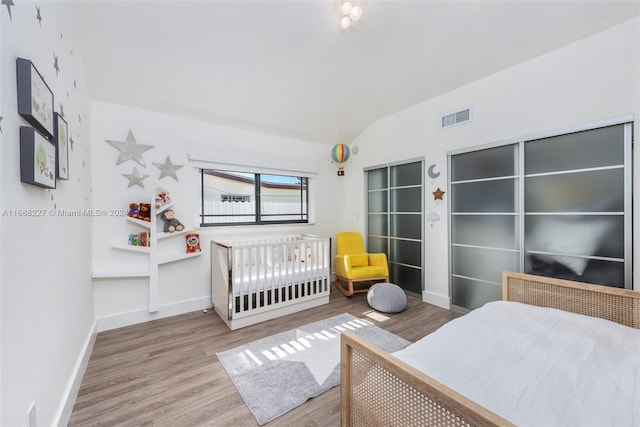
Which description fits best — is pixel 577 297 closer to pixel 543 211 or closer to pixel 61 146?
pixel 543 211

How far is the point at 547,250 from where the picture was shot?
2.47 meters

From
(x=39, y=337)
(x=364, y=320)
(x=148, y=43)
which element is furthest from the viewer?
(x=364, y=320)

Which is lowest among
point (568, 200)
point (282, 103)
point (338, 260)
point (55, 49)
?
point (338, 260)

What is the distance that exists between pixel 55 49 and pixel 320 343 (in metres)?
2.89

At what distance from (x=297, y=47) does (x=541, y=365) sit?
289 cm

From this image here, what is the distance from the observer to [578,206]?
7.54 ft

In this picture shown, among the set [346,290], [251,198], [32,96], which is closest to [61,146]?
[32,96]

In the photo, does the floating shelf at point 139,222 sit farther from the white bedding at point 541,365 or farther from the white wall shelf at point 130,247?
the white bedding at point 541,365

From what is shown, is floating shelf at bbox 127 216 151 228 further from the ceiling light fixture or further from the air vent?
the air vent

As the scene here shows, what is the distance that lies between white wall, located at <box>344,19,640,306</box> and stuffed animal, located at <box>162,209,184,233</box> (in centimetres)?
302

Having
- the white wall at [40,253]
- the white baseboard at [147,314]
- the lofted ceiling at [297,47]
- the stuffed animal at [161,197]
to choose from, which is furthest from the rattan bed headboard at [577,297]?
the stuffed animal at [161,197]

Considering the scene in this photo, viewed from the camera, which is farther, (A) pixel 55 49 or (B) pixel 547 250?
(B) pixel 547 250

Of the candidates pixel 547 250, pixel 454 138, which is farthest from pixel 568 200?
pixel 454 138

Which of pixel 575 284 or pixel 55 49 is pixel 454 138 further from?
pixel 55 49
